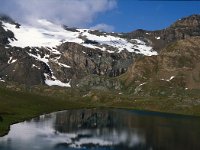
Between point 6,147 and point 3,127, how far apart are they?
35.2 m

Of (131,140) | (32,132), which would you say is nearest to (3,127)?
(32,132)

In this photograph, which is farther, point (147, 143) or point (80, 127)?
point (80, 127)

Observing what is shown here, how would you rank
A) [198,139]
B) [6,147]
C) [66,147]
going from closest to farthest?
1. [6,147]
2. [66,147]
3. [198,139]

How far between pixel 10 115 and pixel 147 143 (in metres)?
72.0

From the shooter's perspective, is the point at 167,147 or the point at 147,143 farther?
the point at 147,143

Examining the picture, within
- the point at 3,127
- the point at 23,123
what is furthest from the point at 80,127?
the point at 3,127

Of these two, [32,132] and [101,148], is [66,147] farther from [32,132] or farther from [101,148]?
[32,132]

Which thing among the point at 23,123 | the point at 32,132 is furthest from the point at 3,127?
the point at 23,123

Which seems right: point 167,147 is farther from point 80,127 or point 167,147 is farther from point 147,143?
point 80,127

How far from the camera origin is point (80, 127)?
162m

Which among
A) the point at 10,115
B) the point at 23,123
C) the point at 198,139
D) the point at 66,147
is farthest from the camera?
the point at 10,115

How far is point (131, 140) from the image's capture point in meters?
128

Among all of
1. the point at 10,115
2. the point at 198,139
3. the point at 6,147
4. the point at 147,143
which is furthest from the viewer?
the point at 10,115

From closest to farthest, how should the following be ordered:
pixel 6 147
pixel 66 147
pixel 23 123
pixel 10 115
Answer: pixel 6 147 → pixel 66 147 → pixel 23 123 → pixel 10 115
